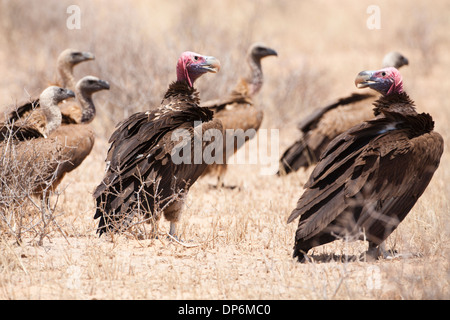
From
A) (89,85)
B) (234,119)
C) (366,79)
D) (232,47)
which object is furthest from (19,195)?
(232,47)

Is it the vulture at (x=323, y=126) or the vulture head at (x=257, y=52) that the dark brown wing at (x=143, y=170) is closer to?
the vulture at (x=323, y=126)

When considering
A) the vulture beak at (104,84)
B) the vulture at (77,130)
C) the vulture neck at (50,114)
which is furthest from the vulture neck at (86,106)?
the vulture neck at (50,114)

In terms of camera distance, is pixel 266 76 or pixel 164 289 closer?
pixel 164 289

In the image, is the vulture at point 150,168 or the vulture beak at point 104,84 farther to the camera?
the vulture beak at point 104,84

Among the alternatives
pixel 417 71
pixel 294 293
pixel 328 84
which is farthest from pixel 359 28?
pixel 294 293

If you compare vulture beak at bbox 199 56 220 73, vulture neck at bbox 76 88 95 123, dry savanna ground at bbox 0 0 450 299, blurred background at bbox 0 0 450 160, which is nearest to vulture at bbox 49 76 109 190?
vulture neck at bbox 76 88 95 123

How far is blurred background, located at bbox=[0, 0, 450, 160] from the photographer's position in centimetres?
1197

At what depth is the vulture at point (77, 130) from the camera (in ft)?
23.8

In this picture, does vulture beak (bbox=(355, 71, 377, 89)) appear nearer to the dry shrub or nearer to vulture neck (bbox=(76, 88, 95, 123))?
the dry shrub

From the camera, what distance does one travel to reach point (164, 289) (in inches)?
183

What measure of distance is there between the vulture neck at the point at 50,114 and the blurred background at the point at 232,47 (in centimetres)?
43

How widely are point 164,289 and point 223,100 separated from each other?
17.3ft
